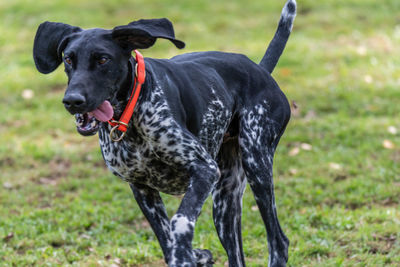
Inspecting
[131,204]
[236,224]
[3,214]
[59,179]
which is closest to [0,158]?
[59,179]

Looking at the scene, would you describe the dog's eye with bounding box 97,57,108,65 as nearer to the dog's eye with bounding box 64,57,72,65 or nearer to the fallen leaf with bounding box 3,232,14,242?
the dog's eye with bounding box 64,57,72,65

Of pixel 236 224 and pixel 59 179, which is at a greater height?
pixel 236 224

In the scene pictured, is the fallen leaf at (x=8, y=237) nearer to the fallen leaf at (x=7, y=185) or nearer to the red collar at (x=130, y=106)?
the fallen leaf at (x=7, y=185)

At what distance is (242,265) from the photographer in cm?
495

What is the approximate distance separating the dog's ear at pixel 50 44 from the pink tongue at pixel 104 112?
0.54 metres

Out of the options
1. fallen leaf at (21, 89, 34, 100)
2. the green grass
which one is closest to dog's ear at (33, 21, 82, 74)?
the green grass

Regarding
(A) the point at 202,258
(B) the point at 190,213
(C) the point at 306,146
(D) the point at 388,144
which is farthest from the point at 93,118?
(D) the point at 388,144

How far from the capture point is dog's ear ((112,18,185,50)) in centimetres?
377

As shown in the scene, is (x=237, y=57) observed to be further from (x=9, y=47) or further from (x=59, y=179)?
(x=9, y=47)

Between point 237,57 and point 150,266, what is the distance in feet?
6.18

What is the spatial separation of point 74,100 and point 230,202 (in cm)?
193

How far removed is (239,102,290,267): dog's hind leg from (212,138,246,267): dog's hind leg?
0.30 metres

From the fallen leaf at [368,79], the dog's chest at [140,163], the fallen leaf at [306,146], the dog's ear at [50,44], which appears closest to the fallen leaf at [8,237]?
the dog's chest at [140,163]

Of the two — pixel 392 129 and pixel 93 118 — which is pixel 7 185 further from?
pixel 392 129
